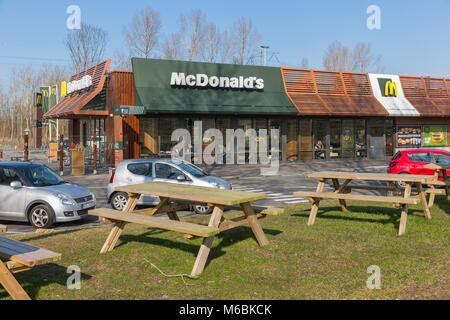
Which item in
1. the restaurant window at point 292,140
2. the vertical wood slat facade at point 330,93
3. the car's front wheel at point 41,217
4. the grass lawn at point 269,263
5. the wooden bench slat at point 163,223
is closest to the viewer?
the grass lawn at point 269,263

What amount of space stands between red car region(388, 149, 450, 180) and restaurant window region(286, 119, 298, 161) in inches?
571

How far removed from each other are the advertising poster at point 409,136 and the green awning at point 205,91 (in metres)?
10.9

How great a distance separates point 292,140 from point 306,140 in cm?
113

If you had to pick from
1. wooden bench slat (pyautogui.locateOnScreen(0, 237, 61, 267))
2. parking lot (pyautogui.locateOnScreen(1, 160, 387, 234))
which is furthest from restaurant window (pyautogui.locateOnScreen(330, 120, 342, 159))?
wooden bench slat (pyautogui.locateOnScreen(0, 237, 61, 267))

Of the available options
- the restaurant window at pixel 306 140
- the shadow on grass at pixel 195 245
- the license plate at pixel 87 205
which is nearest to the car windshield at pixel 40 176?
the license plate at pixel 87 205

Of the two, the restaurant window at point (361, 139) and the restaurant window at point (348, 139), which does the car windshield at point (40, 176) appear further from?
the restaurant window at point (361, 139)

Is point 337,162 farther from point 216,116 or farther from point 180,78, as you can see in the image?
point 180,78

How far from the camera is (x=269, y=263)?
6539mm

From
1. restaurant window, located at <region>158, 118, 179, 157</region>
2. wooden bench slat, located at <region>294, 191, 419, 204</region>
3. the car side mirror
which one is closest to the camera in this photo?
wooden bench slat, located at <region>294, 191, 419, 204</region>

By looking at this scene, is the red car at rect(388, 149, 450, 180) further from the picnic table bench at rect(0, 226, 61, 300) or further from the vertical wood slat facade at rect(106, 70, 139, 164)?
the vertical wood slat facade at rect(106, 70, 139, 164)

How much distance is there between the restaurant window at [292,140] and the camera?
1225 inches

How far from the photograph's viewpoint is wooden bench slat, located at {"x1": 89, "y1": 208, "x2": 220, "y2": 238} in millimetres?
5875
